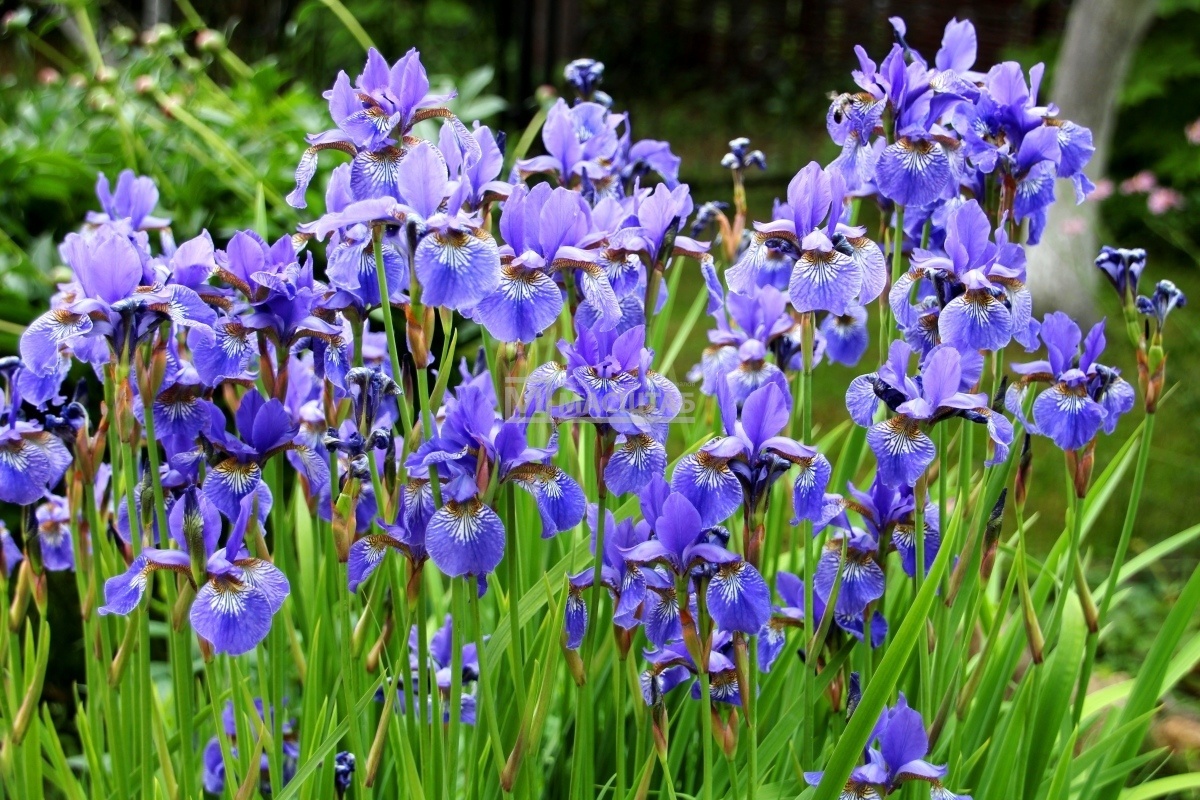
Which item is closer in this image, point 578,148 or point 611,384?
point 611,384

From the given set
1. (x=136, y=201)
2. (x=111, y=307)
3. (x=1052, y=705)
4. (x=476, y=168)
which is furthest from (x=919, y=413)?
(x=136, y=201)

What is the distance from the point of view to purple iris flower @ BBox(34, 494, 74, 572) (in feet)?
6.25

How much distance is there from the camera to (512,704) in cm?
158

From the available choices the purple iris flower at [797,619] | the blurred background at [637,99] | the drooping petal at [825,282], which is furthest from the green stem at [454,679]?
the blurred background at [637,99]

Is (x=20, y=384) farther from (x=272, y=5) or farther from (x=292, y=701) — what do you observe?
(x=272, y=5)

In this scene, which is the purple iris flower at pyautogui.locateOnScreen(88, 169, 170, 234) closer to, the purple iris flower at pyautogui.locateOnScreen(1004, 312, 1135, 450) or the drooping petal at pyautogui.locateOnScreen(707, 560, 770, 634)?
the drooping petal at pyautogui.locateOnScreen(707, 560, 770, 634)

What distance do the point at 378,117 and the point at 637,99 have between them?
36.5 ft

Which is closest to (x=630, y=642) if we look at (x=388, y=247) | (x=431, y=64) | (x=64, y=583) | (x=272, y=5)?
(x=388, y=247)

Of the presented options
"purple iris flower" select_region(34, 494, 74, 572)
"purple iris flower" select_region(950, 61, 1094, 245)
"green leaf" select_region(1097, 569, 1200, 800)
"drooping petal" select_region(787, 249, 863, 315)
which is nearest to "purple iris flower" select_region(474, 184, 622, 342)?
"drooping petal" select_region(787, 249, 863, 315)

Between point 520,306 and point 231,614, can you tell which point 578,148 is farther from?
point 231,614

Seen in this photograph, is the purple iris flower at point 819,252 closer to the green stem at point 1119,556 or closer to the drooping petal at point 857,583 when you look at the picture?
the drooping petal at point 857,583

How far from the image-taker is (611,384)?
4.12 ft

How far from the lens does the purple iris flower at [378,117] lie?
50.6 inches

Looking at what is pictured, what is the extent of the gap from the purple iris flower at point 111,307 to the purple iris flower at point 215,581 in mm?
206
